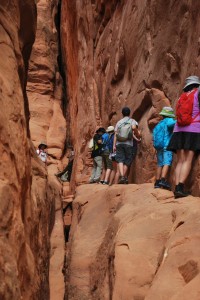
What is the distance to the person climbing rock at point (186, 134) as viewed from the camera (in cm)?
800

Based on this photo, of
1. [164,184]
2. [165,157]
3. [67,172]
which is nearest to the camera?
[164,184]

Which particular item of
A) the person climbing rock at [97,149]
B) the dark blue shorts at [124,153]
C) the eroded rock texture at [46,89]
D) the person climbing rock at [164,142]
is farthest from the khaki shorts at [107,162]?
the eroded rock texture at [46,89]

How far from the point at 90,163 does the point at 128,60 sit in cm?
469

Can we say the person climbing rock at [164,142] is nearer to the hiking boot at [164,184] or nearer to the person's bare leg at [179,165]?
the hiking boot at [164,184]

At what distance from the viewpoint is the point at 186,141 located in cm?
805

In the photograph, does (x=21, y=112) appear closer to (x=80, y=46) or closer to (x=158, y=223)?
Answer: (x=158, y=223)

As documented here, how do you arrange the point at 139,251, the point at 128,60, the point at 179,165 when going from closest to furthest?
1. the point at 139,251
2. the point at 179,165
3. the point at 128,60

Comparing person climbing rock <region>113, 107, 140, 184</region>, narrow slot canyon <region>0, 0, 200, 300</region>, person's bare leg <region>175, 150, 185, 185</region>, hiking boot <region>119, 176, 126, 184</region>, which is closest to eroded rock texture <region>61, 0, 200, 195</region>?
narrow slot canyon <region>0, 0, 200, 300</region>

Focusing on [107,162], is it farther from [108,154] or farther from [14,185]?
[14,185]

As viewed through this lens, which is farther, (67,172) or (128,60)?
(67,172)

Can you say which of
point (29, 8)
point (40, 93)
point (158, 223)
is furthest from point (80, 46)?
point (158, 223)

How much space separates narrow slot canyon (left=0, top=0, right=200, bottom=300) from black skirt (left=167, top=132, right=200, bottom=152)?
0.52 metres

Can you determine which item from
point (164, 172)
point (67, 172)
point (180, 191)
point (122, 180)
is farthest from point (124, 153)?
point (67, 172)

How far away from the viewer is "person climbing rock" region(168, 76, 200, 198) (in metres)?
8.00
